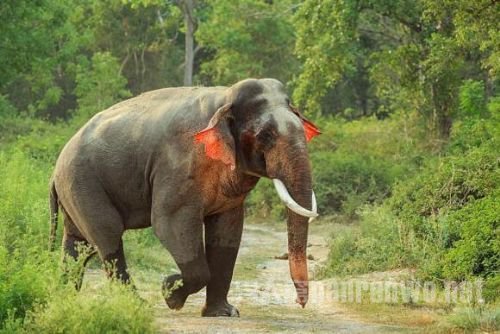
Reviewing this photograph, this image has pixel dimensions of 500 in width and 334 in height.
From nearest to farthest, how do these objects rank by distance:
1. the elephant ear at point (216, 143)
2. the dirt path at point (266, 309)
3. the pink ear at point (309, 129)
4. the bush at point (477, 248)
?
the dirt path at point (266, 309), the elephant ear at point (216, 143), the pink ear at point (309, 129), the bush at point (477, 248)

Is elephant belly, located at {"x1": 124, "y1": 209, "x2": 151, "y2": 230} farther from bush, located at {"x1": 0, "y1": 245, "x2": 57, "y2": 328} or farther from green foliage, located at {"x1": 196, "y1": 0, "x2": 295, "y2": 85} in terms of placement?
green foliage, located at {"x1": 196, "y1": 0, "x2": 295, "y2": 85}

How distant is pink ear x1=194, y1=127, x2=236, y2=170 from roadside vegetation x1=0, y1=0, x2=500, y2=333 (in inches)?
62.5

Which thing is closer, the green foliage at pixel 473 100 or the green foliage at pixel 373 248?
the green foliage at pixel 373 248

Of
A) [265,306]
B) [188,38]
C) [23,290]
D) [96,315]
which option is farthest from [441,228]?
[188,38]

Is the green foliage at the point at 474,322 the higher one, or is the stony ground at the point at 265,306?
the green foliage at the point at 474,322

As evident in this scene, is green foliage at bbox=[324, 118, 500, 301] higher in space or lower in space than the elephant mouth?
lower

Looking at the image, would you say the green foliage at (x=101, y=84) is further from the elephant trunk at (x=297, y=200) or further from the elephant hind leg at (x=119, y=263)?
the elephant trunk at (x=297, y=200)

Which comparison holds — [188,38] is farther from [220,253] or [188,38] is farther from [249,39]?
[220,253]

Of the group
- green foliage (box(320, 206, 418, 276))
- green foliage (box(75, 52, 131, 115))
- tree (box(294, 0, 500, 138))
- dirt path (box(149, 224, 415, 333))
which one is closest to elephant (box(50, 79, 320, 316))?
Answer: dirt path (box(149, 224, 415, 333))

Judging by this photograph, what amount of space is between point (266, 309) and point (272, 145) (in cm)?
267

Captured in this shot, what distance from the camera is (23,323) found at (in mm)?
8828

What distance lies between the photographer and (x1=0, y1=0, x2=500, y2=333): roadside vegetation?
10.3 metres

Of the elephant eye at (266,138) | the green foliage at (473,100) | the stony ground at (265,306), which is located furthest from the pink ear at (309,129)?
the green foliage at (473,100)

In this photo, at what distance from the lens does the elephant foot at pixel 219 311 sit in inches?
433
